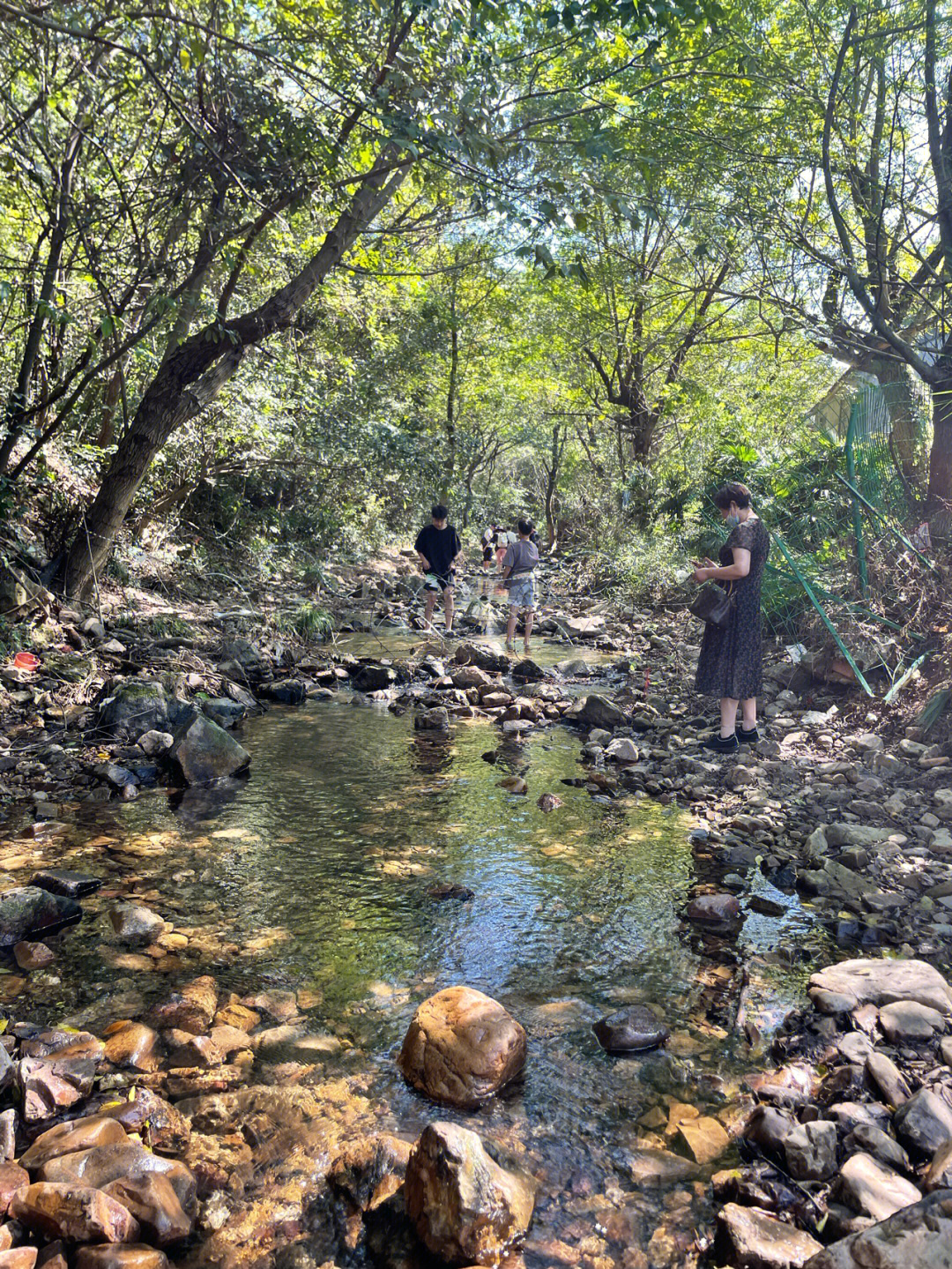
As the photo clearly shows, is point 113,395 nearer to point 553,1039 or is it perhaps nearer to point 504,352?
point 553,1039

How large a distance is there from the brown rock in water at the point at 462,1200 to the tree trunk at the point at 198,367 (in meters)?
6.92

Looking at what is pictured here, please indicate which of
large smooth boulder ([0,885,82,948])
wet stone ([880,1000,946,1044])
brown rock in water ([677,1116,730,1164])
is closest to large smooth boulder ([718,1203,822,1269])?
brown rock in water ([677,1116,730,1164])

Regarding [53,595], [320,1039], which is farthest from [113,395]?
[320,1039]

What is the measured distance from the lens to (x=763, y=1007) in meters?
3.21

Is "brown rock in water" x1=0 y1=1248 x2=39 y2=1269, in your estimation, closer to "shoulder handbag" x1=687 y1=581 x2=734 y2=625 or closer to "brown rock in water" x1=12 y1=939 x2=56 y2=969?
"brown rock in water" x1=12 y1=939 x2=56 y2=969

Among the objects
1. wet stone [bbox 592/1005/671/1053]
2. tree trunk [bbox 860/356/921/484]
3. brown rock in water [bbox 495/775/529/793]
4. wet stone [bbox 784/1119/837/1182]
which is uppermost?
tree trunk [bbox 860/356/921/484]

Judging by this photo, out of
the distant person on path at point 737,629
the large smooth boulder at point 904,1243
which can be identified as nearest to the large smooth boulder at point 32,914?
the large smooth boulder at point 904,1243

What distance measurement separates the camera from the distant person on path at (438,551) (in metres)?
11.4

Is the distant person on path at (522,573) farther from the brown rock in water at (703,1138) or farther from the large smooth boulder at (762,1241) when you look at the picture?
the large smooth boulder at (762,1241)

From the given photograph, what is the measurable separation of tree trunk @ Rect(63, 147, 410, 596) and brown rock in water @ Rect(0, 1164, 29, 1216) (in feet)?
21.8

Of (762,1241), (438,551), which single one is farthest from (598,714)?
(762,1241)

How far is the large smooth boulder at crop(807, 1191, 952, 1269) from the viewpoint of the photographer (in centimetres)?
172

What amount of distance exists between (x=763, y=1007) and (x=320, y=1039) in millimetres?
1739

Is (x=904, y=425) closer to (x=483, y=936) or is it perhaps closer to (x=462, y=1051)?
(x=483, y=936)
